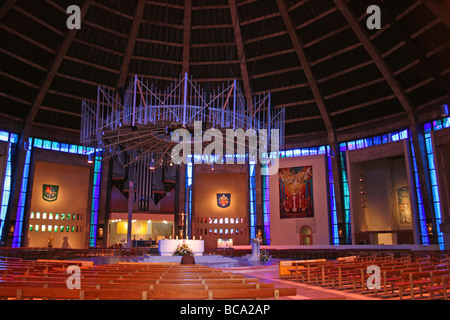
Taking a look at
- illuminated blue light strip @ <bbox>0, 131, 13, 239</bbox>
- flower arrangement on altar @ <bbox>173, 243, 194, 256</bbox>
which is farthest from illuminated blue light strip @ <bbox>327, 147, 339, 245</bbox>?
illuminated blue light strip @ <bbox>0, 131, 13, 239</bbox>

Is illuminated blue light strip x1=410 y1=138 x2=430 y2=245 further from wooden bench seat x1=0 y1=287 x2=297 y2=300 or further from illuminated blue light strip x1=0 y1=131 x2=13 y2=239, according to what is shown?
illuminated blue light strip x1=0 y1=131 x2=13 y2=239

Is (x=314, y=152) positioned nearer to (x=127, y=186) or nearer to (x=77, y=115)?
(x=127, y=186)

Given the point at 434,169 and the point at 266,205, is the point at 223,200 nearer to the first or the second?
the point at 266,205

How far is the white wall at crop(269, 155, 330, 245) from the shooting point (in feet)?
97.2

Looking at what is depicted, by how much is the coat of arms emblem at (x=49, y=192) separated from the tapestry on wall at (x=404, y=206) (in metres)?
27.2

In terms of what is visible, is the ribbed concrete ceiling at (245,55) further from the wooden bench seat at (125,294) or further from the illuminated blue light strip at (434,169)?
the wooden bench seat at (125,294)

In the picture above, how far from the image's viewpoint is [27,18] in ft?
74.7

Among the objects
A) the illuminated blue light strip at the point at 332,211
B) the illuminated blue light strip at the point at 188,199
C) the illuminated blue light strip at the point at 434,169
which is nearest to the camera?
the illuminated blue light strip at the point at 434,169

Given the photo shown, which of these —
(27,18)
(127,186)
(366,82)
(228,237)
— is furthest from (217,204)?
(27,18)

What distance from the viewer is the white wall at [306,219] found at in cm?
2964

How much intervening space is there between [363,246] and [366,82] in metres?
11.5

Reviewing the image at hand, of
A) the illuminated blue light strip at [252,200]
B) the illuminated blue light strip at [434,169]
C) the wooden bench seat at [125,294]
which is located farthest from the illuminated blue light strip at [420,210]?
the wooden bench seat at [125,294]

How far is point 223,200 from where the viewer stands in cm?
3484

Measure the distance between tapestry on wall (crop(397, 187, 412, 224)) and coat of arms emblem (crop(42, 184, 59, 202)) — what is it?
89.2ft
